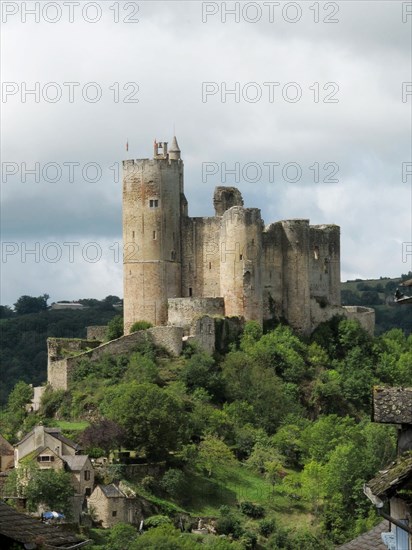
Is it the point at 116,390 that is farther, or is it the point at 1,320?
the point at 1,320

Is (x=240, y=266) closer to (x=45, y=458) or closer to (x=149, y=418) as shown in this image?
(x=149, y=418)

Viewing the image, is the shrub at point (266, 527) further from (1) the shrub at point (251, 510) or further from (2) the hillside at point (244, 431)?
(1) the shrub at point (251, 510)

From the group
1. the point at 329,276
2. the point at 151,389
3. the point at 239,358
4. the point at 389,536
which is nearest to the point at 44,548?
the point at 389,536

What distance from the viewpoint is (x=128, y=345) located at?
74.4 metres

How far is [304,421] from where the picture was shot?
75438mm

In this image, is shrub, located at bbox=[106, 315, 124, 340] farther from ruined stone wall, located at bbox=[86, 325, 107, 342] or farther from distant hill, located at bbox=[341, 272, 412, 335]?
distant hill, located at bbox=[341, 272, 412, 335]

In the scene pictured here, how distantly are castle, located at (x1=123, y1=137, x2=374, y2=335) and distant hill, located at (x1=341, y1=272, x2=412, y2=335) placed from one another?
243ft

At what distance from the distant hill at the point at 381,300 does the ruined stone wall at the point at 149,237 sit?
75.5 m

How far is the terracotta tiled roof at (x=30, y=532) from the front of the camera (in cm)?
1516

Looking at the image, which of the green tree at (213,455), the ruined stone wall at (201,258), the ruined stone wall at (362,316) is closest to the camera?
the green tree at (213,455)

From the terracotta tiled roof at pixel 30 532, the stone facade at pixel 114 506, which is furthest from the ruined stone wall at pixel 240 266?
the terracotta tiled roof at pixel 30 532

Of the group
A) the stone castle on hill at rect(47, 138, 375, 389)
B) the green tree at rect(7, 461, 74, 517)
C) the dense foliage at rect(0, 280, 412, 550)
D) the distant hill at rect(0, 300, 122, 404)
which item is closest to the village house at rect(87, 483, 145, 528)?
the dense foliage at rect(0, 280, 412, 550)

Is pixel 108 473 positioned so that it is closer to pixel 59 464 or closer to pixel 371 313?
pixel 59 464

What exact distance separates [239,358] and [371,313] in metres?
15.2
